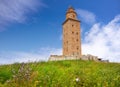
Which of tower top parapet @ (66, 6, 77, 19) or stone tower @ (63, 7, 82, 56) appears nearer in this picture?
stone tower @ (63, 7, 82, 56)

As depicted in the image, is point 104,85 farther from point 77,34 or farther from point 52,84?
point 77,34

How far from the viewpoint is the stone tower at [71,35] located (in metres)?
54.1

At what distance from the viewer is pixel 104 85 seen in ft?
21.2

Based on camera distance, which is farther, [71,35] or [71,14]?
[71,14]

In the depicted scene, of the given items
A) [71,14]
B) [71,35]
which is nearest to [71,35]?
[71,35]

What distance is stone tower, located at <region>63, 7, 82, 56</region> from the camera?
178 ft

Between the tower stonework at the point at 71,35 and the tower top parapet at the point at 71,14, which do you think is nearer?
the tower stonework at the point at 71,35

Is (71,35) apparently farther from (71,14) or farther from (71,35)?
(71,14)

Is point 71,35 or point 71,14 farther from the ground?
point 71,14

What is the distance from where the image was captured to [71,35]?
55688mm

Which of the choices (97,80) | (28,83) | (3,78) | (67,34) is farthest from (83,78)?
(67,34)

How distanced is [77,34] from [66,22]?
4.21m

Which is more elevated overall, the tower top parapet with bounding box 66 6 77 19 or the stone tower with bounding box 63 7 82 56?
the tower top parapet with bounding box 66 6 77 19

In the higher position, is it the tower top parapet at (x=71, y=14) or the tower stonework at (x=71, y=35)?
the tower top parapet at (x=71, y=14)
